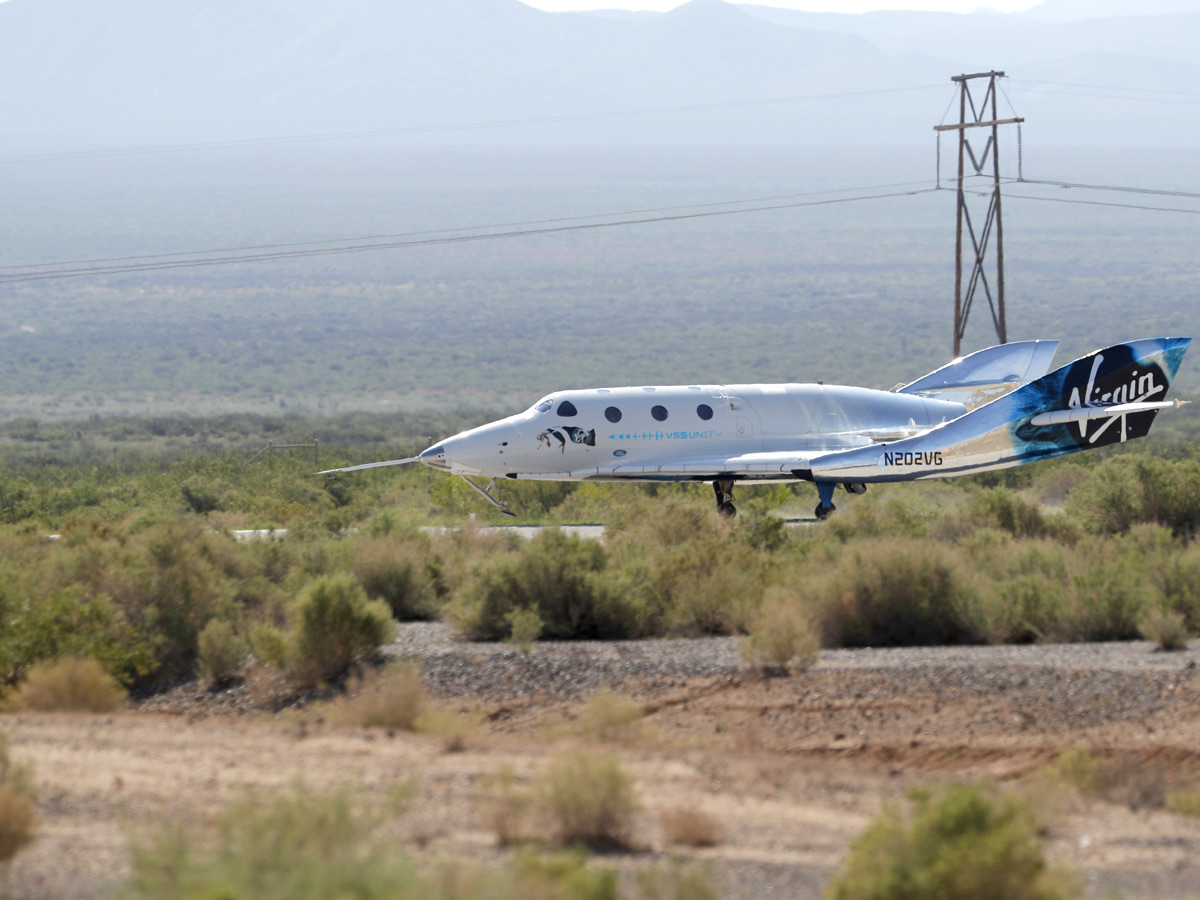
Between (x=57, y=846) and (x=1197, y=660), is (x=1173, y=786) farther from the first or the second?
(x=57, y=846)

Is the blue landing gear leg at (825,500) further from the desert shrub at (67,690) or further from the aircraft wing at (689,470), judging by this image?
the desert shrub at (67,690)

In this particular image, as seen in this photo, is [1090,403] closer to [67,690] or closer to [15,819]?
[67,690]

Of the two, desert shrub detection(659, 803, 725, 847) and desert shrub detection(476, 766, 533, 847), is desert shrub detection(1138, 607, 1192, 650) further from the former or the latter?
desert shrub detection(476, 766, 533, 847)

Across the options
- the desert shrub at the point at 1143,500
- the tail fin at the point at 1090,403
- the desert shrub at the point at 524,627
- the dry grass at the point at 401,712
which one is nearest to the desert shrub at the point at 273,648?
the dry grass at the point at 401,712

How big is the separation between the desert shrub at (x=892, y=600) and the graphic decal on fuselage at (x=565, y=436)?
10.7 metres

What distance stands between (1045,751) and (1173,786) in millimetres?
1281

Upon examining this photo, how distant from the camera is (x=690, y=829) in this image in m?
7.96

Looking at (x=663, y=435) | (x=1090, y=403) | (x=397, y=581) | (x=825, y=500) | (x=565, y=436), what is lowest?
(x=825, y=500)

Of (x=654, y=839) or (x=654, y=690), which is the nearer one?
(x=654, y=839)

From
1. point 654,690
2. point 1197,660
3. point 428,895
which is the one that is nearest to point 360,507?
point 654,690

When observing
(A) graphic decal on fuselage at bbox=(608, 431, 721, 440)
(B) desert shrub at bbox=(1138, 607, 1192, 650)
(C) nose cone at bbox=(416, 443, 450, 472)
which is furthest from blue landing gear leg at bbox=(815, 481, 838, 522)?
(B) desert shrub at bbox=(1138, 607, 1192, 650)

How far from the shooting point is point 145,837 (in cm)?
782

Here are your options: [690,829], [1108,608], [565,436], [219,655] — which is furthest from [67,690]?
[565,436]

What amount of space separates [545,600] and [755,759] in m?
5.96
